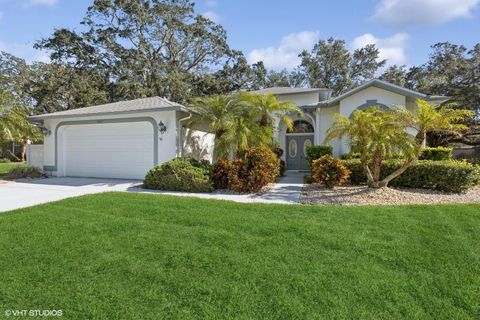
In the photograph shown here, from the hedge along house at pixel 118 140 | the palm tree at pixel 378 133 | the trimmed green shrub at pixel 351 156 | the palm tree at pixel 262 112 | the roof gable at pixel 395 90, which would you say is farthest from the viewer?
the roof gable at pixel 395 90

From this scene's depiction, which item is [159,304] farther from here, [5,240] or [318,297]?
[5,240]

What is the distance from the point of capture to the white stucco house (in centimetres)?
1299

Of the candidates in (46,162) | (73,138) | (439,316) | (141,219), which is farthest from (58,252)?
(46,162)

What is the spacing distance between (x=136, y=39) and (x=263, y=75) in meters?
13.5

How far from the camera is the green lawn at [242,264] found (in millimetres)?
3213

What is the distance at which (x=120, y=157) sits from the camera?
14039mm

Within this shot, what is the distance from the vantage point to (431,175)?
33.0 feet

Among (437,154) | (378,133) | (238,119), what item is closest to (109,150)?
(238,119)

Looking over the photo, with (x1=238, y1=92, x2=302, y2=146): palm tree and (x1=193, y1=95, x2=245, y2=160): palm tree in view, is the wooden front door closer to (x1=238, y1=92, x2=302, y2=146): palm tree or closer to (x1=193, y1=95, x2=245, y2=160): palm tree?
(x1=238, y1=92, x2=302, y2=146): palm tree

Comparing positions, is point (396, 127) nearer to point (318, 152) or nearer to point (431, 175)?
point (431, 175)

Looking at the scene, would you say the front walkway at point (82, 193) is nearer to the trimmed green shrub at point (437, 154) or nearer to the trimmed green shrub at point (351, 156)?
the trimmed green shrub at point (351, 156)

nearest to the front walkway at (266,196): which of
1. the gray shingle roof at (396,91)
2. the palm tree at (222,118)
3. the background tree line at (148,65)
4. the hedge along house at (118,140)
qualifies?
the palm tree at (222,118)

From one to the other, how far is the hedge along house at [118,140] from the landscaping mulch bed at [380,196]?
630 centimetres

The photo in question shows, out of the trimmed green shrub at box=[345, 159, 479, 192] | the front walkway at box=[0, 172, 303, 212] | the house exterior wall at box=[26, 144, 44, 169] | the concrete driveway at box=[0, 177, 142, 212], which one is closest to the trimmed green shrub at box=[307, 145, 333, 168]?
the trimmed green shrub at box=[345, 159, 479, 192]
